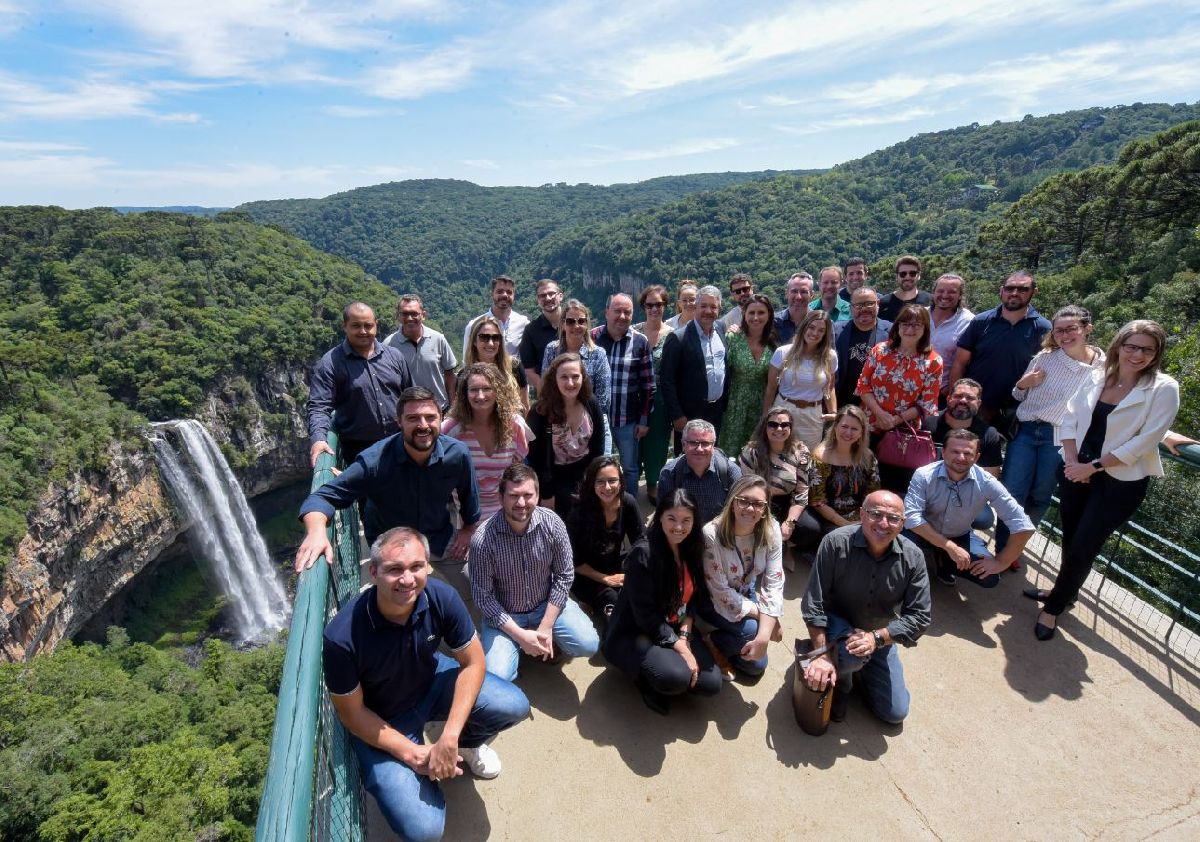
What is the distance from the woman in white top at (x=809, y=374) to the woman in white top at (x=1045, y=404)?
1308mm

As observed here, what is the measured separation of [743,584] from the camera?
3.25 meters

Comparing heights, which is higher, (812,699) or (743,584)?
(743,584)

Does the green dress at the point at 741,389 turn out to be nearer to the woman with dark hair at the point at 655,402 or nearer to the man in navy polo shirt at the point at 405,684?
the woman with dark hair at the point at 655,402

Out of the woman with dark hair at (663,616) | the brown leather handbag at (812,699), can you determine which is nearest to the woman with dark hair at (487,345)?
the woman with dark hair at (663,616)

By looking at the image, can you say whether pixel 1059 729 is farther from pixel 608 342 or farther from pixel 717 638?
pixel 608 342

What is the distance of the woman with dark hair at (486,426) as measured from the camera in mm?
3705

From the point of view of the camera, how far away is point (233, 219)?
61.6 m

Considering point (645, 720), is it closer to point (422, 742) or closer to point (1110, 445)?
point (422, 742)

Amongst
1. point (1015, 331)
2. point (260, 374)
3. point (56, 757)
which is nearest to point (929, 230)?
point (260, 374)

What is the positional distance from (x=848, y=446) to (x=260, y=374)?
176ft

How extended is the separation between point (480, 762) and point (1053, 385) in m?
4.40

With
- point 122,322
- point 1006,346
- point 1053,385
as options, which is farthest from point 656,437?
point 122,322

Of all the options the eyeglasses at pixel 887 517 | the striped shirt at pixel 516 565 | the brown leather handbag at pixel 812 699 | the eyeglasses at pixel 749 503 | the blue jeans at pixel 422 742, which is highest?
the eyeglasses at pixel 749 503

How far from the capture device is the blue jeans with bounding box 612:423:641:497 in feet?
16.2
